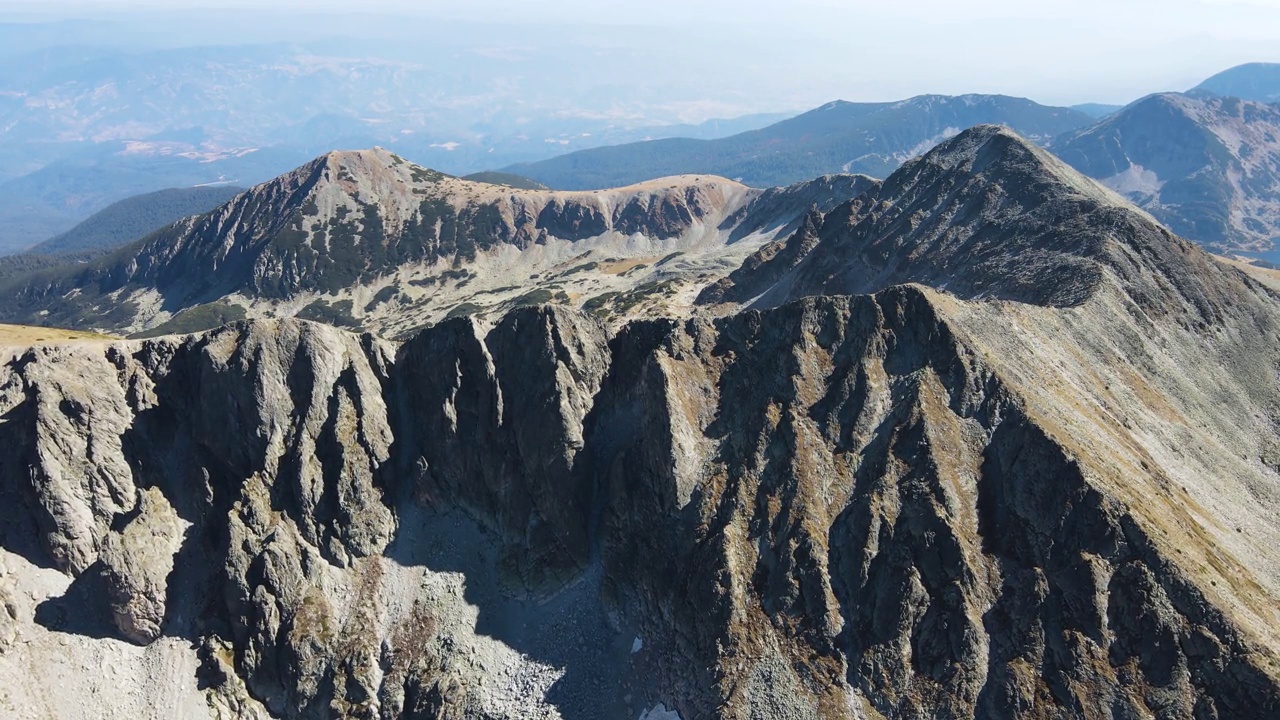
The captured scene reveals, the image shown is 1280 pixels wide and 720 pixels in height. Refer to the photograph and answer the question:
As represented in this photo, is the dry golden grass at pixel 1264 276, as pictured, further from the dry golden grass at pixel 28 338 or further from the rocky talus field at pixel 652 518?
the dry golden grass at pixel 28 338

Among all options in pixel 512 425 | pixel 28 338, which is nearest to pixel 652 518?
pixel 512 425

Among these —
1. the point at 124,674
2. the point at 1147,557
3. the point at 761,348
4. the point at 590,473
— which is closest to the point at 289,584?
the point at 124,674

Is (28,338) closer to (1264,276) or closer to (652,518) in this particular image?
(652,518)

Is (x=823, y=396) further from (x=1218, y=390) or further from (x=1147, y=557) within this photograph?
(x=1218, y=390)

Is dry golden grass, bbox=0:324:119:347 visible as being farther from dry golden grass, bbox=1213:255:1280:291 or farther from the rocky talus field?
dry golden grass, bbox=1213:255:1280:291

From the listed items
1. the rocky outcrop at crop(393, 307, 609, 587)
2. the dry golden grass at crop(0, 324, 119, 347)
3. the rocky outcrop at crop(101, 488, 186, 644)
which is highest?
the dry golden grass at crop(0, 324, 119, 347)

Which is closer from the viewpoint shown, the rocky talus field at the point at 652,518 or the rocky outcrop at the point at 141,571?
the rocky talus field at the point at 652,518

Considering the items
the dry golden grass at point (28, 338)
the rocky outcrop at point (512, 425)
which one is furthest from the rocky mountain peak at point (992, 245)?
the dry golden grass at point (28, 338)

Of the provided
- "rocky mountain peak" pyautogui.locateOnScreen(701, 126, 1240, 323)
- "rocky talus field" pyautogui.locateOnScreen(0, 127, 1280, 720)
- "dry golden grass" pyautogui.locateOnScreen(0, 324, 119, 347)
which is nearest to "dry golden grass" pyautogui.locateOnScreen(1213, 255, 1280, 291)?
"rocky mountain peak" pyautogui.locateOnScreen(701, 126, 1240, 323)
